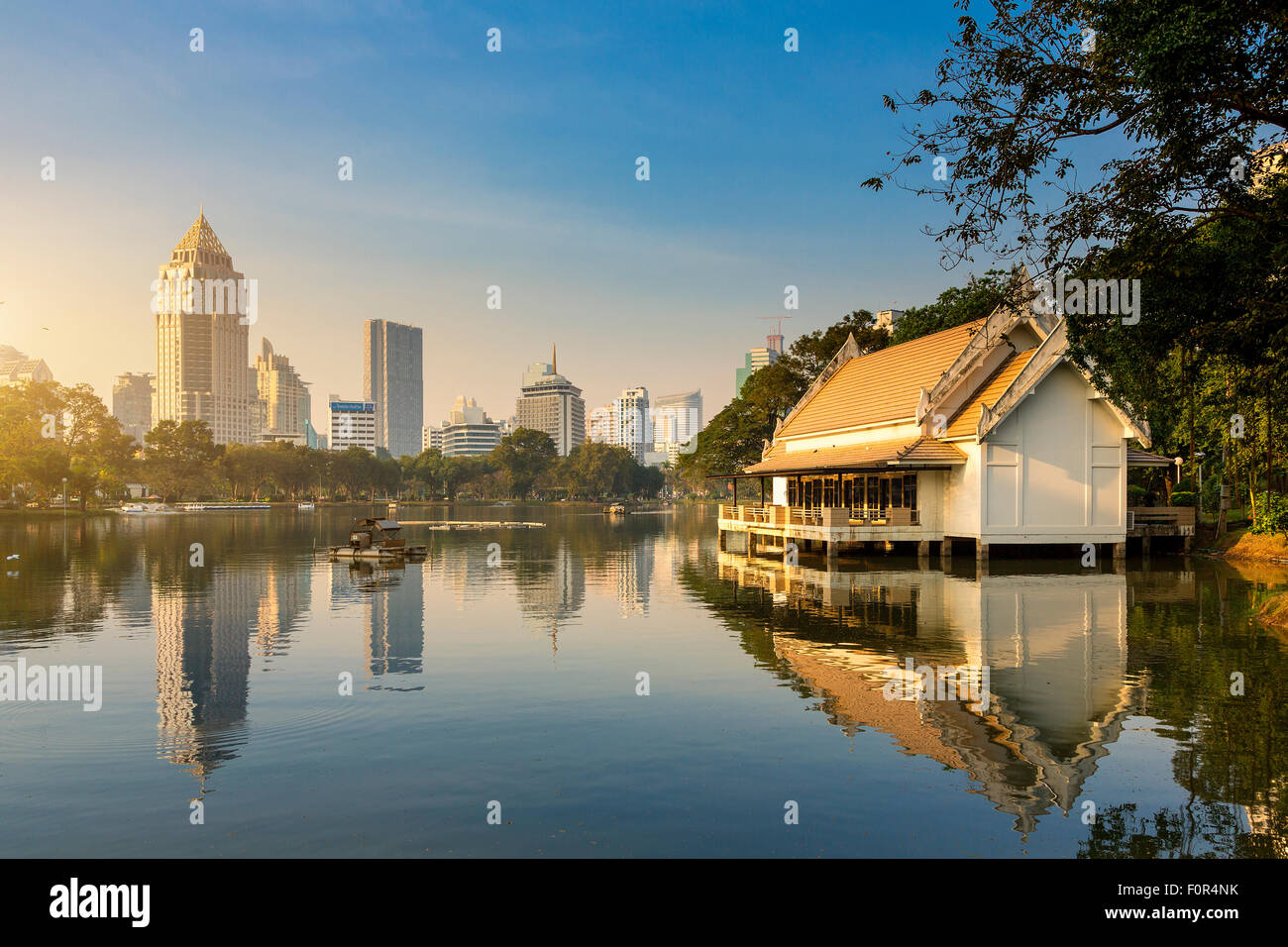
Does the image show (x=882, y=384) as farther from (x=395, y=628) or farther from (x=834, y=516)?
(x=395, y=628)

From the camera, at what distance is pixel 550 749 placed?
10.9m

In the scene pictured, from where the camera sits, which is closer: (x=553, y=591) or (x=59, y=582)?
(x=553, y=591)

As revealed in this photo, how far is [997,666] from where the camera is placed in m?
15.7

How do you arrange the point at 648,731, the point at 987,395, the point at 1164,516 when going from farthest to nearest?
the point at 1164,516, the point at 987,395, the point at 648,731

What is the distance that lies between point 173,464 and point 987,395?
14274cm

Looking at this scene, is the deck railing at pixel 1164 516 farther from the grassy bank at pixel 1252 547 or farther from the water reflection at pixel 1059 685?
the water reflection at pixel 1059 685

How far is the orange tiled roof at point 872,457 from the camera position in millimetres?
36875

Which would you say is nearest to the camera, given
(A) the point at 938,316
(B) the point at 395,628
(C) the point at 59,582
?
(B) the point at 395,628

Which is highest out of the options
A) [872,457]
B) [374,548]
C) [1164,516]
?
[872,457]

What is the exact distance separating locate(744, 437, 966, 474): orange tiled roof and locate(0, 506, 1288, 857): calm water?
11935mm

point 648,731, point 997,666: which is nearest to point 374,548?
point 997,666
